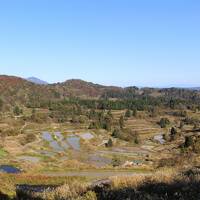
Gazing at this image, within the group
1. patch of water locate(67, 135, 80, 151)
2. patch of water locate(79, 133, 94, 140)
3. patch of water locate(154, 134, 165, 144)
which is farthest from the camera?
patch of water locate(154, 134, 165, 144)

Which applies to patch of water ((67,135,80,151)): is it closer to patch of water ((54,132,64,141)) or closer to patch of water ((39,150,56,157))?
patch of water ((54,132,64,141))

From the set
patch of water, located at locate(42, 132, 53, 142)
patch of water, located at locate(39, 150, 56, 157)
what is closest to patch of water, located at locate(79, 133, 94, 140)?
patch of water, located at locate(42, 132, 53, 142)

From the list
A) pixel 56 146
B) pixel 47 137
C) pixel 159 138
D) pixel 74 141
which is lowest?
pixel 159 138

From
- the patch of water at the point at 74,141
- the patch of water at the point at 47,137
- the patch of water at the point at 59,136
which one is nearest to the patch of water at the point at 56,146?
the patch of water at the point at 74,141

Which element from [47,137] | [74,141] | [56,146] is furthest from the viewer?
[47,137]

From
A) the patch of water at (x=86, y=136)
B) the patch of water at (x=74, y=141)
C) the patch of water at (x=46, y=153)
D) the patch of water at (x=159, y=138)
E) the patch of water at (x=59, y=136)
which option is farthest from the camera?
the patch of water at (x=159, y=138)

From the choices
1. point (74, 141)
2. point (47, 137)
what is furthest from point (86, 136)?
point (47, 137)

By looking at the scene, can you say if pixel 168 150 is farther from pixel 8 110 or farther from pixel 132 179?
pixel 8 110

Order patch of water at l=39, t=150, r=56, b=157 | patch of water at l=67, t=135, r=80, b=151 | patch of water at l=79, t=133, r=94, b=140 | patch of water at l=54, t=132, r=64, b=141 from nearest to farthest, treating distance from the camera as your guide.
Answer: patch of water at l=39, t=150, r=56, b=157 → patch of water at l=67, t=135, r=80, b=151 → patch of water at l=79, t=133, r=94, b=140 → patch of water at l=54, t=132, r=64, b=141

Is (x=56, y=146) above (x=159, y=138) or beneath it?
above

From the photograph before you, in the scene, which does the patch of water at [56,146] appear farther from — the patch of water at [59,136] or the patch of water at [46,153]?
the patch of water at [59,136]

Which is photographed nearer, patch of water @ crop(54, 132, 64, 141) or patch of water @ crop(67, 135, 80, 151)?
patch of water @ crop(67, 135, 80, 151)

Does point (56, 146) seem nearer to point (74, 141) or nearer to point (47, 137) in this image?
point (74, 141)

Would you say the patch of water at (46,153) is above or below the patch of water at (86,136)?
below
